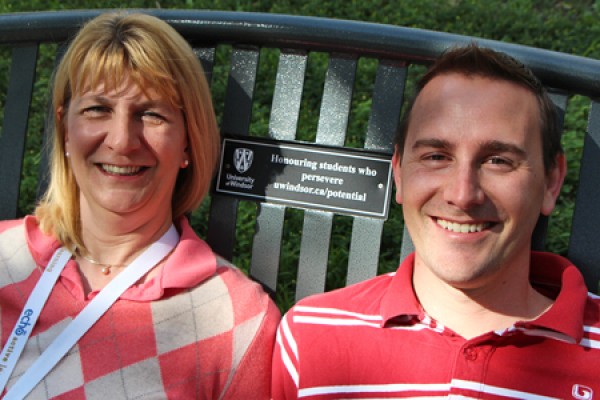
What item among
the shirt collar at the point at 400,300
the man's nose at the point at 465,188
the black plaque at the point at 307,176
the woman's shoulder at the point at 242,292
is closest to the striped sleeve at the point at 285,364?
the woman's shoulder at the point at 242,292

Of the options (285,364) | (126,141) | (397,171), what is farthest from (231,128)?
(285,364)

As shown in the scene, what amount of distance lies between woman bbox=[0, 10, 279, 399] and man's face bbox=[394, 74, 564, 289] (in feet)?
2.45

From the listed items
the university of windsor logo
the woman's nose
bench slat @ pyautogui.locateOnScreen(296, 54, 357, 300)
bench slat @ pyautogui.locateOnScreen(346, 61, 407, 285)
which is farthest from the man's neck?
the woman's nose

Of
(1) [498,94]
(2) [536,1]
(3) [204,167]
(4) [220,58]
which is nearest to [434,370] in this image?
(1) [498,94]

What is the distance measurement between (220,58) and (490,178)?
355 cm

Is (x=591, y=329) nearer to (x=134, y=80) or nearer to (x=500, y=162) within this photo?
(x=500, y=162)

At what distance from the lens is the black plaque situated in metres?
3.47

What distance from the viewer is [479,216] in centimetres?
272

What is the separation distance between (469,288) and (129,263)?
4.23ft

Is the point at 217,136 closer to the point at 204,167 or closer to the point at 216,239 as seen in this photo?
the point at 204,167

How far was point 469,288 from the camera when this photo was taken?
9.25 ft

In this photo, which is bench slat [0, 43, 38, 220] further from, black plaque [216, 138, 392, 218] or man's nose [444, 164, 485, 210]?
man's nose [444, 164, 485, 210]

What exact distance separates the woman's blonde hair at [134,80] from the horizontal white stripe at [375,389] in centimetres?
99

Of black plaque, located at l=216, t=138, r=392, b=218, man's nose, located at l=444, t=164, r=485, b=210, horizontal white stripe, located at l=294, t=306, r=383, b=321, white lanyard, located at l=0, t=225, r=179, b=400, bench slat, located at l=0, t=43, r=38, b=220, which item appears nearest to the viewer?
man's nose, located at l=444, t=164, r=485, b=210
